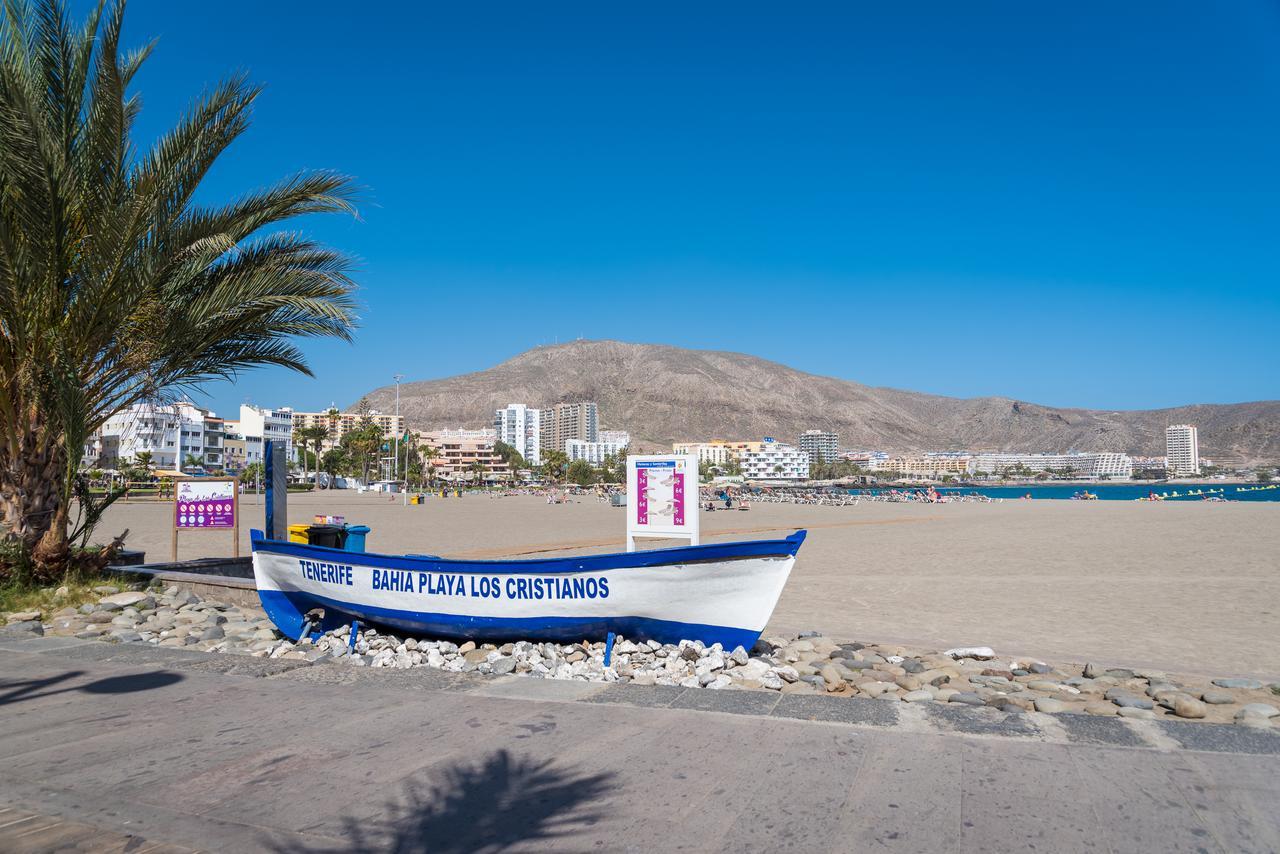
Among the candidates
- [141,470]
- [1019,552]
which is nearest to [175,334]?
[1019,552]

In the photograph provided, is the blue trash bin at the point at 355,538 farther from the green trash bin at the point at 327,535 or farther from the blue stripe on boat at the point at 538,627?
the blue stripe on boat at the point at 538,627

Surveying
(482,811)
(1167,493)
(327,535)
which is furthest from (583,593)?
(1167,493)

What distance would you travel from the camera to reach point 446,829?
3197 mm

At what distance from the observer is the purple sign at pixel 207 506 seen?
11.8 metres

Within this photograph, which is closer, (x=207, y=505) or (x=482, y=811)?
(x=482, y=811)

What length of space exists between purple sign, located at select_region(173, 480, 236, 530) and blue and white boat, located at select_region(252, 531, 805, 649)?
5231mm

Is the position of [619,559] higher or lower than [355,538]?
higher

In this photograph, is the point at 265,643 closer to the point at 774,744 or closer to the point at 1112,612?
the point at 774,744

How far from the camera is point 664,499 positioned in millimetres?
8055

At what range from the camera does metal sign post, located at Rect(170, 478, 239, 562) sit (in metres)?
11.8

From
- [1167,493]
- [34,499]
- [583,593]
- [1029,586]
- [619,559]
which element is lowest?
[1167,493]

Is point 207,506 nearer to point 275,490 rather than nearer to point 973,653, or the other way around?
point 275,490

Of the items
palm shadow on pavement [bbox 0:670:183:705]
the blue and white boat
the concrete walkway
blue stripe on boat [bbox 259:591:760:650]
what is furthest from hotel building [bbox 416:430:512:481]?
the concrete walkway

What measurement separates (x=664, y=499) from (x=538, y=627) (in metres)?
1.93
